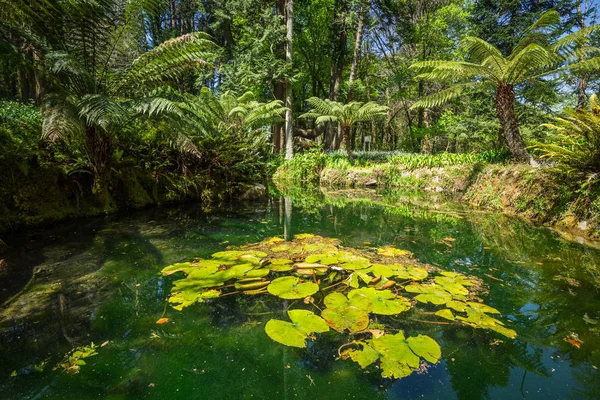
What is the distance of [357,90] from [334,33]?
3.01 m

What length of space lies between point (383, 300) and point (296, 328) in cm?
66

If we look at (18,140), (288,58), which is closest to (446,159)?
(288,58)

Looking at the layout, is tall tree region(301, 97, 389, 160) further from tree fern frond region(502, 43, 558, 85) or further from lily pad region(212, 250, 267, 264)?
lily pad region(212, 250, 267, 264)

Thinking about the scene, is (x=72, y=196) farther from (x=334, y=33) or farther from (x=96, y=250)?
(x=334, y=33)

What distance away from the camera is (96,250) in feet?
9.66

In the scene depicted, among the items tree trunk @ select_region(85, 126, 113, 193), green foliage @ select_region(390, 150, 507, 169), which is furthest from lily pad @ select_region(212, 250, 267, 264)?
green foliage @ select_region(390, 150, 507, 169)

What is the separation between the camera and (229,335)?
1.63m

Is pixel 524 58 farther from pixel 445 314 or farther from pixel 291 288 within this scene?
pixel 291 288

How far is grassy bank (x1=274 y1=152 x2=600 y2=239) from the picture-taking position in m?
4.34

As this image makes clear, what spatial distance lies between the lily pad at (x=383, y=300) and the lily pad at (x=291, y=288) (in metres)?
0.29

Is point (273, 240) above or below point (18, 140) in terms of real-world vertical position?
below

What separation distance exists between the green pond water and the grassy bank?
150 centimetres

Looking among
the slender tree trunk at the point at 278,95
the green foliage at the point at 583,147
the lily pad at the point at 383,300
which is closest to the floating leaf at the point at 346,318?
the lily pad at the point at 383,300

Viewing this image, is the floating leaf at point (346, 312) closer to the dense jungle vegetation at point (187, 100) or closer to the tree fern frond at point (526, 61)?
the dense jungle vegetation at point (187, 100)
